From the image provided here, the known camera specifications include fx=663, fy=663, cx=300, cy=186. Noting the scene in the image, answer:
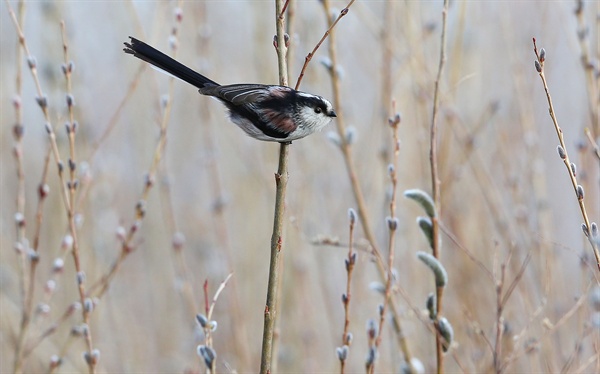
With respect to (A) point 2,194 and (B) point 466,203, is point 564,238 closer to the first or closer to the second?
(B) point 466,203

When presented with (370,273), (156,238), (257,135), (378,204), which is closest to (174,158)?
(156,238)


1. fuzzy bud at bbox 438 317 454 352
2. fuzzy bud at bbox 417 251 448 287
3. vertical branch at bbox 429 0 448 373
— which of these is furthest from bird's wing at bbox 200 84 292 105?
fuzzy bud at bbox 438 317 454 352

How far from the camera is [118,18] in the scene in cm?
363

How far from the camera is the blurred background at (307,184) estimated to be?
7.70 ft

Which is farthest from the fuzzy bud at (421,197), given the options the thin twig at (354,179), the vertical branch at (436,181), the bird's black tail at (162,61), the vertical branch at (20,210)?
the vertical branch at (20,210)

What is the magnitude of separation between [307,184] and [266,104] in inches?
52.2

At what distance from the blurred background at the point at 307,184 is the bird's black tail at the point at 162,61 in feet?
0.97

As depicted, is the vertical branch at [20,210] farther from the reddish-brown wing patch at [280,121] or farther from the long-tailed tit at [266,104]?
the reddish-brown wing patch at [280,121]

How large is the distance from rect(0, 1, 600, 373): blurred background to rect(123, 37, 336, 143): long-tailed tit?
1.01 ft

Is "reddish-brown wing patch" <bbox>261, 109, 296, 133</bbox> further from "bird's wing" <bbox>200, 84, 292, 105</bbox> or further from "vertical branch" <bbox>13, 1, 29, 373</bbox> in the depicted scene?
"vertical branch" <bbox>13, 1, 29, 373</bbox>

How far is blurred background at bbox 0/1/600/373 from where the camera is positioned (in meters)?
2.35

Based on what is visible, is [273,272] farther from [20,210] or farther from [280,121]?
[20,210]

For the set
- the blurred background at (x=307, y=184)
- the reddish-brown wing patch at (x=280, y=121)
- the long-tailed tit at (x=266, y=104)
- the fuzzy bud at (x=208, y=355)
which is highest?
the blurred background at (x=307, y=184)

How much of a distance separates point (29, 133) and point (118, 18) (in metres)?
1.26
